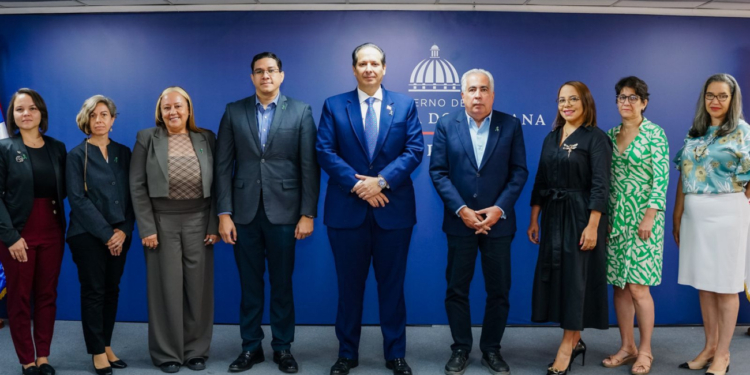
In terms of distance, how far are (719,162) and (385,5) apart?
8.18 feet

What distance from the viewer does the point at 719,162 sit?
327cm

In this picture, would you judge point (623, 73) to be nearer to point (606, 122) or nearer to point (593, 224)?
point (606, 122)

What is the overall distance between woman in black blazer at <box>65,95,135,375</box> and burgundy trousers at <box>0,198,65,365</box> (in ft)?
0.43

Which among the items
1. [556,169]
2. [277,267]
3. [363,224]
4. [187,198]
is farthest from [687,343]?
[187,198]

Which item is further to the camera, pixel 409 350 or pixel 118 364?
pixel 409 350

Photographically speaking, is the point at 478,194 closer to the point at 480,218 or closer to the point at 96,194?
the point at 480,218

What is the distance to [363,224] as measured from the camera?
3203 millimetres

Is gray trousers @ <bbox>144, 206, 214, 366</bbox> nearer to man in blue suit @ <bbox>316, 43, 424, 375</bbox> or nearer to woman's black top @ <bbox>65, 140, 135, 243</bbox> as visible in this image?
woman's black top @ <bbox>65, 140, 135, 243</bbox>

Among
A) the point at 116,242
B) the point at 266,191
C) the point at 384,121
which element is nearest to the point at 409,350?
the point at 266,191

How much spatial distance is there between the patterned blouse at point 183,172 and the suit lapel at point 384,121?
1.07 meters

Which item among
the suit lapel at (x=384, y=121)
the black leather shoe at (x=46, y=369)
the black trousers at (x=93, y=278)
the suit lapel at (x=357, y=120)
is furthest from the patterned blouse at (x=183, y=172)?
the black leather shoe at (x=46, y=369)

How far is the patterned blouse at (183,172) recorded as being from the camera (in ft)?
10.7

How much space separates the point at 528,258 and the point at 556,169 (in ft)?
4.55

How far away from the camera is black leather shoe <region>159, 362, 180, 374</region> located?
3318 mm
